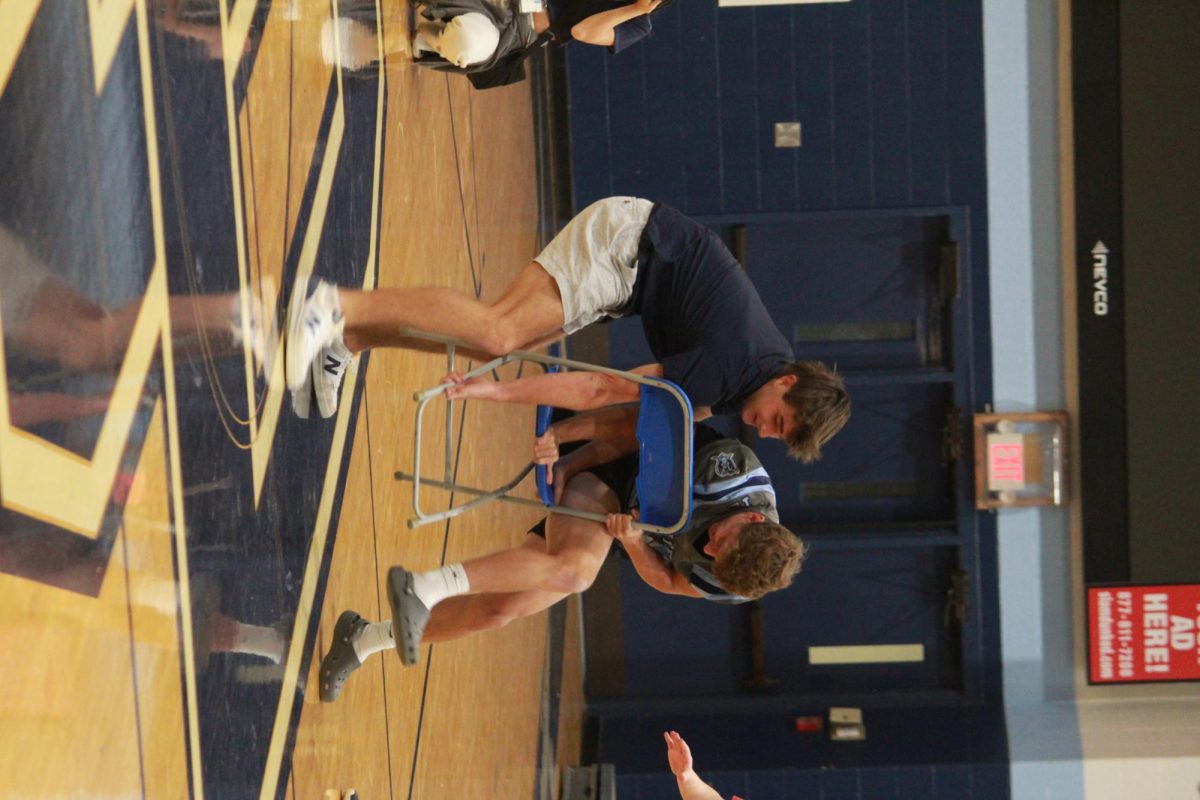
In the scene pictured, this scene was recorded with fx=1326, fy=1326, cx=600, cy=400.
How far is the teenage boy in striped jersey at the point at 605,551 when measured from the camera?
3369 mm

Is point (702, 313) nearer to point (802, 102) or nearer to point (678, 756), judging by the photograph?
point (678, 756)

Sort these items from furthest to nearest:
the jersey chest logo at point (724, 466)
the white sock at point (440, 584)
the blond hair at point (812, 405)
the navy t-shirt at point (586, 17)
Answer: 1. the navy t-shirt at point (586, 17)
2. the jersey chest logo at point (724, 466)
3. the blond hair at point (812, 405)
4. the white sock at point (440, 584)

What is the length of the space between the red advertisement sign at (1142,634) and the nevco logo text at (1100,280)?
5.25ft

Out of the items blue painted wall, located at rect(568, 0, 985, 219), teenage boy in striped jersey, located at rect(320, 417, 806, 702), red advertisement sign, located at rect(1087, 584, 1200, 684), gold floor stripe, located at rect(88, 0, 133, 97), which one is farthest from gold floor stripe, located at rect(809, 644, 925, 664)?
→ gold floor stripe, located at rect(88, 0, 133, 97)

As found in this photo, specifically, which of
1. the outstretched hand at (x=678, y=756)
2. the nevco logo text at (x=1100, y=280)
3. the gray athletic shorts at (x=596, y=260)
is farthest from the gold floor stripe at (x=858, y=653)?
the gray athletic shorts at (x=596, y=260)

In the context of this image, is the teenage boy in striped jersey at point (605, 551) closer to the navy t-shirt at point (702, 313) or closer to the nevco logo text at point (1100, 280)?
the navy t-shirt at point (702, 313)

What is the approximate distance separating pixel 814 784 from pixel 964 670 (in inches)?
47.4

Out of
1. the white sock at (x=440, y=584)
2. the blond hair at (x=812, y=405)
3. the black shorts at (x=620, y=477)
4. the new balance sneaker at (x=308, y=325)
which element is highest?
the new balance sneaker at (x=308, y=325)

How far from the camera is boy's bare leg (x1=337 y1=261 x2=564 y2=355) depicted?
3.38 metres

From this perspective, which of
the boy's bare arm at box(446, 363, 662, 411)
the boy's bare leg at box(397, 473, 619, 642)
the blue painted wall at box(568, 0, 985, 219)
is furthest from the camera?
the blue painted wall at box(568, 0, 985, 219)

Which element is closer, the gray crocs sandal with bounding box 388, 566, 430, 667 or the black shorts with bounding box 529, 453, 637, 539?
the gray crocs sandal with bounding box 388, 566, 430, 667

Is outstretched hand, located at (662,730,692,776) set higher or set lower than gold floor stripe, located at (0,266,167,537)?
lower

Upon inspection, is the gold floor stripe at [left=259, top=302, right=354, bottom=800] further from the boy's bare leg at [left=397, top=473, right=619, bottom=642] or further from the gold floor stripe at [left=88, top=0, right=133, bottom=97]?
the gold floor stripe at [left=88, top=0, right=133, bottom=97]

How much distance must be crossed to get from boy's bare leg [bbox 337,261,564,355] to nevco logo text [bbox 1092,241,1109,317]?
193 inches
